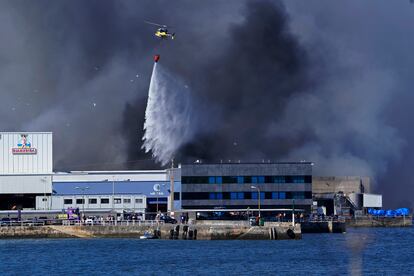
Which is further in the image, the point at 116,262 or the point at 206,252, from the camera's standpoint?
the point at 206,252

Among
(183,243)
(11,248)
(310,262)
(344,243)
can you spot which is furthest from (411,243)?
(11,248)

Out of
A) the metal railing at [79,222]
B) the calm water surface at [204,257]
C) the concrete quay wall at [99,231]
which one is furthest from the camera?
the metal railing at [79,222]

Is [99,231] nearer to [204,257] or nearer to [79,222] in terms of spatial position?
[79,222]

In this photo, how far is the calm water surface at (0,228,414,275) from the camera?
133000mm

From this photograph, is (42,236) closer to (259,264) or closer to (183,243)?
(183,243)

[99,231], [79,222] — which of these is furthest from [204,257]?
[79,222]

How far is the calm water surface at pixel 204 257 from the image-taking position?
133000 millimetres

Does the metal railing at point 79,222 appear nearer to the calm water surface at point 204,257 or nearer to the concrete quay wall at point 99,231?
the concrete quay wall at point 99,231

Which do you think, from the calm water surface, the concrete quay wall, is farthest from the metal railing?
the calm water surface

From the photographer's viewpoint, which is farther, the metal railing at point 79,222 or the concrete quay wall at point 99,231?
the metal railing at point 79,222

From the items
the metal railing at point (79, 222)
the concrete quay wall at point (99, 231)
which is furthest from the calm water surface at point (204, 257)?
the metal railing at point (79, 222)

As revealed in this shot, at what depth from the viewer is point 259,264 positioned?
138 m

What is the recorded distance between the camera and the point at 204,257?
148 m

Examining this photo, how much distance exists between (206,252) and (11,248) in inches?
1236
